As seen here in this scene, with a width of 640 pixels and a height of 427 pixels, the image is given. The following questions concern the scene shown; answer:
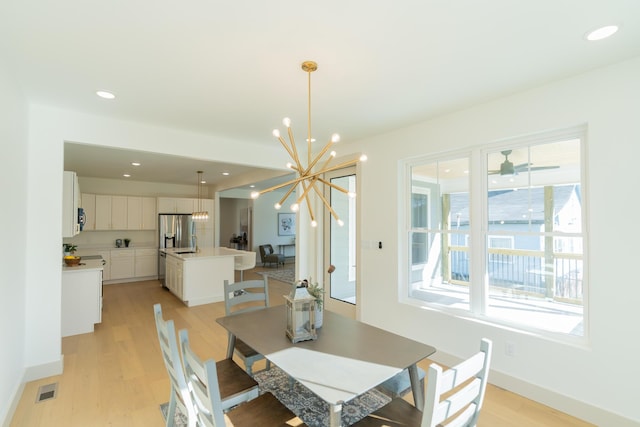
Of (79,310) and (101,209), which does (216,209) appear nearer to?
(101,209)

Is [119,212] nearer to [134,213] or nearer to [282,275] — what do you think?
[134,213]

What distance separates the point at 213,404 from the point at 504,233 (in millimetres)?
2796

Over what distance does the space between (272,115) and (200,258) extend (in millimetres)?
3330

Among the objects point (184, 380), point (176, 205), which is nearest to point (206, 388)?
point (184, 380)

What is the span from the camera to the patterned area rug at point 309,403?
2.34 m

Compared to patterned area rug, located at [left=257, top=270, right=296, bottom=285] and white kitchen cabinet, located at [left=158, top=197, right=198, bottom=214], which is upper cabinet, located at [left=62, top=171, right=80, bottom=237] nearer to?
white kitchen cabinet, located at [left=158, top=197, right=198, bottom=214]

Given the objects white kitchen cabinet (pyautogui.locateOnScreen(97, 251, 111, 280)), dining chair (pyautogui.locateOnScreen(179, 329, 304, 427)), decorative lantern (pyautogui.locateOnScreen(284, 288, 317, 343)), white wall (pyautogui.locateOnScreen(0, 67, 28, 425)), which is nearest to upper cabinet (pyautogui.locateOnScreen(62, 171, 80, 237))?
white wall (pyautogui.locateOnScreen(0, 67, 28, 425))

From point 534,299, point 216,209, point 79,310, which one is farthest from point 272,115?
point 216,209

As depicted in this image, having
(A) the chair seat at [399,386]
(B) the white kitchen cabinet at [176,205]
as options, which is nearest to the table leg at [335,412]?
(A) the chair seat at [399,386]

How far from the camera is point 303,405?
98.9 inches

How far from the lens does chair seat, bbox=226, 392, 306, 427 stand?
1.58m

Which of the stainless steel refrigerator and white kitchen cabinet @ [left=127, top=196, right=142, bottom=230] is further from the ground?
white kitchen cabinet @ [left=127, top=196, right=142, bottom=230]

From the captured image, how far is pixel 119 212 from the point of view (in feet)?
25.0

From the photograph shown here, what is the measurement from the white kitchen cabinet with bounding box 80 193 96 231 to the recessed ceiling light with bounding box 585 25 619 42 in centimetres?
892
